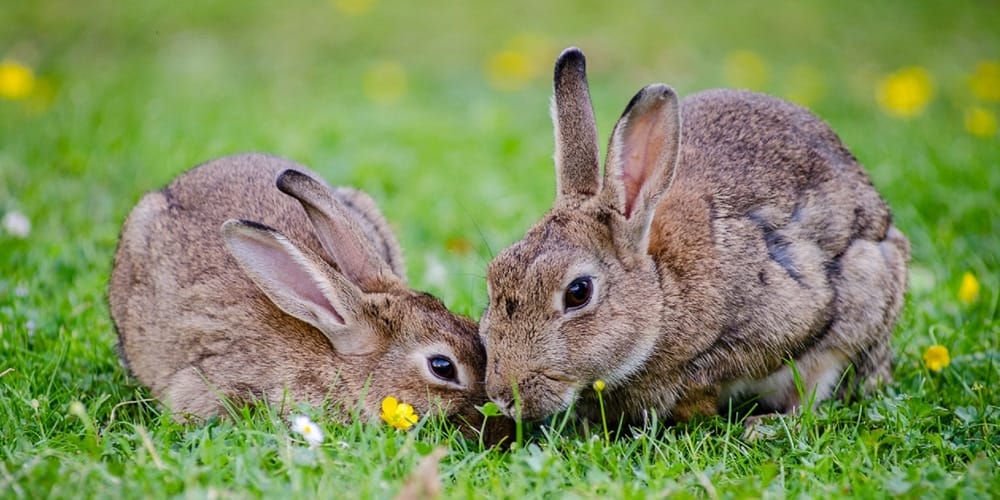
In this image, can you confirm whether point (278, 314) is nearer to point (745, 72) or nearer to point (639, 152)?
point (639, 152)

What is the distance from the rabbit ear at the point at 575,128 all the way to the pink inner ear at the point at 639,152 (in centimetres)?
17

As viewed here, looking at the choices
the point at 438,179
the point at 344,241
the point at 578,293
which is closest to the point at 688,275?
the point at 578,293

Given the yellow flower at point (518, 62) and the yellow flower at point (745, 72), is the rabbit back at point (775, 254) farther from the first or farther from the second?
the yellow flower at point (745, 72)

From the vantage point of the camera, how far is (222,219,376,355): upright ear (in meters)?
5.14

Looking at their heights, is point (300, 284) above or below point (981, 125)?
above

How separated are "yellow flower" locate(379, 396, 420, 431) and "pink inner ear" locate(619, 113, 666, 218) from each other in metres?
1.34

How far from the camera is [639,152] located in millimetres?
5031

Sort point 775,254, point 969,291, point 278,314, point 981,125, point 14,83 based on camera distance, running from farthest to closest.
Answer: point 981,125, point 14,83, point 969,291, point 278,314, point 775,254

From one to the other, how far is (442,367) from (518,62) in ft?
20.6

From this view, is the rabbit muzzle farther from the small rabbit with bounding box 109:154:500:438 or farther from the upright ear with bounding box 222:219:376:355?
the upright ear with bounding box 222:219:376:355

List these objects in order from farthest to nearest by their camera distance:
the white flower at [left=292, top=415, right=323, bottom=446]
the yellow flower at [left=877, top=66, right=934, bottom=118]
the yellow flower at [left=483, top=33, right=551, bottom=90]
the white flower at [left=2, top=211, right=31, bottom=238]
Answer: the yellow flower at [left=483, top=33, right=551, bottom=90] → the yellow flower at [left=877, top=66, right=934, bottom=118] → the white flower at [left=2, top=211, right=31, bottom=238] → the white flower at [left=292, top=415, right=323, bottom=446]

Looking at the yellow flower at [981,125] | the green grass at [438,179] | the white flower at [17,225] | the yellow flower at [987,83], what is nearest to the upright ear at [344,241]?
the green grass at [438,179]

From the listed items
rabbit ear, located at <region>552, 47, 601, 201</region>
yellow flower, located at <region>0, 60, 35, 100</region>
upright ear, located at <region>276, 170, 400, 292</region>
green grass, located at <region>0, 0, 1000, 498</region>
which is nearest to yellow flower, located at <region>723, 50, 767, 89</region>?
green grass, located at <region>0, 0, 1000, 498</region>

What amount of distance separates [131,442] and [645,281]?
2.34 meters
